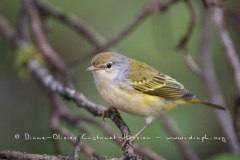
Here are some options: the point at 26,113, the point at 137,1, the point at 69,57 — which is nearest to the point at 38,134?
the point at 26,113

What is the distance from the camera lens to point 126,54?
5.00m

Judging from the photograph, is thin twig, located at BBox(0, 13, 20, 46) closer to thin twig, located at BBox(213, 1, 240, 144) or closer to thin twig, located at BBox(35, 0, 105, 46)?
thin twig, located at BBox(35, 0, 105, 46)

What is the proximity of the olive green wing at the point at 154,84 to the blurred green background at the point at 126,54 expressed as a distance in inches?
28.0

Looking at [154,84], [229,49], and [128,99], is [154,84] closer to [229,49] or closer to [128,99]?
[128,99]

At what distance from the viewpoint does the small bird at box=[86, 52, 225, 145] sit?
3.26m

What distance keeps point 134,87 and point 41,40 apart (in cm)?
105

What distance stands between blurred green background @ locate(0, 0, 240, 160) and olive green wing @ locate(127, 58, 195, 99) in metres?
0.71

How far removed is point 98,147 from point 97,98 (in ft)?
1.67

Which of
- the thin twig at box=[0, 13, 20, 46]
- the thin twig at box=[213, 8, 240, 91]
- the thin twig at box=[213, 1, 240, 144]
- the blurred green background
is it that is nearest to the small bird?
the thin twig at box=[213, 1, 240, 144]

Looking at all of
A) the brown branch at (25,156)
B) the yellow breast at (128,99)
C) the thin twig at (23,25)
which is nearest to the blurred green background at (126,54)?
the thin twig at (23,25)

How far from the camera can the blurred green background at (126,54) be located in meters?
4.41

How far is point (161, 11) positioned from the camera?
3973 millimetres

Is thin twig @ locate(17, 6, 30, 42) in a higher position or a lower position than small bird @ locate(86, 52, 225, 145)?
higher

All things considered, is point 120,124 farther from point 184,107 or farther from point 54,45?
point 54,45
